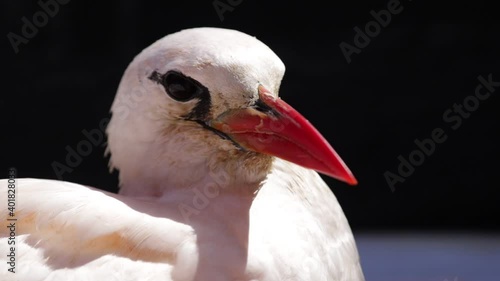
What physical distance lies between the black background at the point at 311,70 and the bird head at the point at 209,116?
220cm

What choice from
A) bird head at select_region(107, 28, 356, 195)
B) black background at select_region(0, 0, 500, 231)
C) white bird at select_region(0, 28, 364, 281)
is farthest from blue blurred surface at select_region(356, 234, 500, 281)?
bird head at select_region(107, 28, 356, 195)

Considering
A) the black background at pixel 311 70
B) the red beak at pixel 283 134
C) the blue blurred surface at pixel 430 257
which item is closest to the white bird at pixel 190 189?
the red beak at pixel 283 134

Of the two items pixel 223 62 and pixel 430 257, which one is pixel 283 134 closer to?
pixel 223 62

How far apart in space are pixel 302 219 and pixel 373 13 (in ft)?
7.81

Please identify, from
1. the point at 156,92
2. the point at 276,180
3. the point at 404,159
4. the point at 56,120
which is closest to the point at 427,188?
the point at 404,159

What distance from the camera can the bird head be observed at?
155 cm

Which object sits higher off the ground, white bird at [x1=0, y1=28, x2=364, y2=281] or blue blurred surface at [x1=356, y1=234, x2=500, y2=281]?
white bird at [x1=0, y1=28, x2=364, y2=281]

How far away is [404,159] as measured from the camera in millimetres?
3775

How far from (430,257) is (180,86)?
6.10ft

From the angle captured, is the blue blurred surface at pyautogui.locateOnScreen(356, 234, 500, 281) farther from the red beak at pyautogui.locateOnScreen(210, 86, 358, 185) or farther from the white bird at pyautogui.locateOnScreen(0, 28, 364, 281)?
the red beak at pyautogui.locateOnScreen(210, 86, 358, 185)

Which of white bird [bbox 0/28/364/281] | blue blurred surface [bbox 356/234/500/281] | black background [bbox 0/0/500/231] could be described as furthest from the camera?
black background [bbox 0/0/500/231]

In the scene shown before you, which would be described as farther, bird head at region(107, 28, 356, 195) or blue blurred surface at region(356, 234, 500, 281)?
blue blurred surface at region(356, 234, 500, 281)

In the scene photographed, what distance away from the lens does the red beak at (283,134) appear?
5.10ft

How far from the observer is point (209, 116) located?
5.19ft
